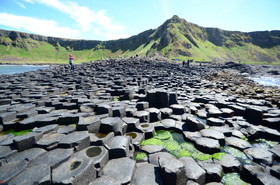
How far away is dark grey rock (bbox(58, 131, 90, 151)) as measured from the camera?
3.39m

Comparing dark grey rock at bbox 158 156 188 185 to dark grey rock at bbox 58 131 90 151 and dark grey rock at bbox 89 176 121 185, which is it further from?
dark grey rock at bbox 58 131 90 151

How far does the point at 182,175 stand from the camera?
8.80ft

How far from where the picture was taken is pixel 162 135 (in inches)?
188

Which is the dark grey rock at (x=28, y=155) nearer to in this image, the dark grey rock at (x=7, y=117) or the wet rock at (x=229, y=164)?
the dark grey rock at (x=7, y=117)

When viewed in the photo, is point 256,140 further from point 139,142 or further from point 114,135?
point 114,135

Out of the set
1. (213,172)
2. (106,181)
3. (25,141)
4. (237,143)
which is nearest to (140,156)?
(106,181)

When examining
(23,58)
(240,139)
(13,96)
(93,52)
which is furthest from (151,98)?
(93,52)

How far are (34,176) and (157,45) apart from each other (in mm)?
106045

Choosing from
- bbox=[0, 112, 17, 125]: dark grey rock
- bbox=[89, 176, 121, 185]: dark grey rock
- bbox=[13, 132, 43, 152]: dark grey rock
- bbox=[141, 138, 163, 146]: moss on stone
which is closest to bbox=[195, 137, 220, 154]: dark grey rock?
bbox=[141, 138, 163, 146]: moss on stone

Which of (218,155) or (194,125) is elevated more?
(194,125)

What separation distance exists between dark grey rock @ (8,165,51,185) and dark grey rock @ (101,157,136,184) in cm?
99

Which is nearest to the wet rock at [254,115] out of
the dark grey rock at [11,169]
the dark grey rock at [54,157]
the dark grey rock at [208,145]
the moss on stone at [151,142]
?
the dark grey rock at [208,145]

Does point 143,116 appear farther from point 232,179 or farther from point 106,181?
point 232,179

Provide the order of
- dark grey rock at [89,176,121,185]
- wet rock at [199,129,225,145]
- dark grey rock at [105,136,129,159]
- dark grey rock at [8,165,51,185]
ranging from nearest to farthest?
dark grey rock at [8,165,51,185]
dark grey rock at [89,176,121,185]
dark grey rock at [105,136,129,159]
wet rock at [199,129,225,145]
